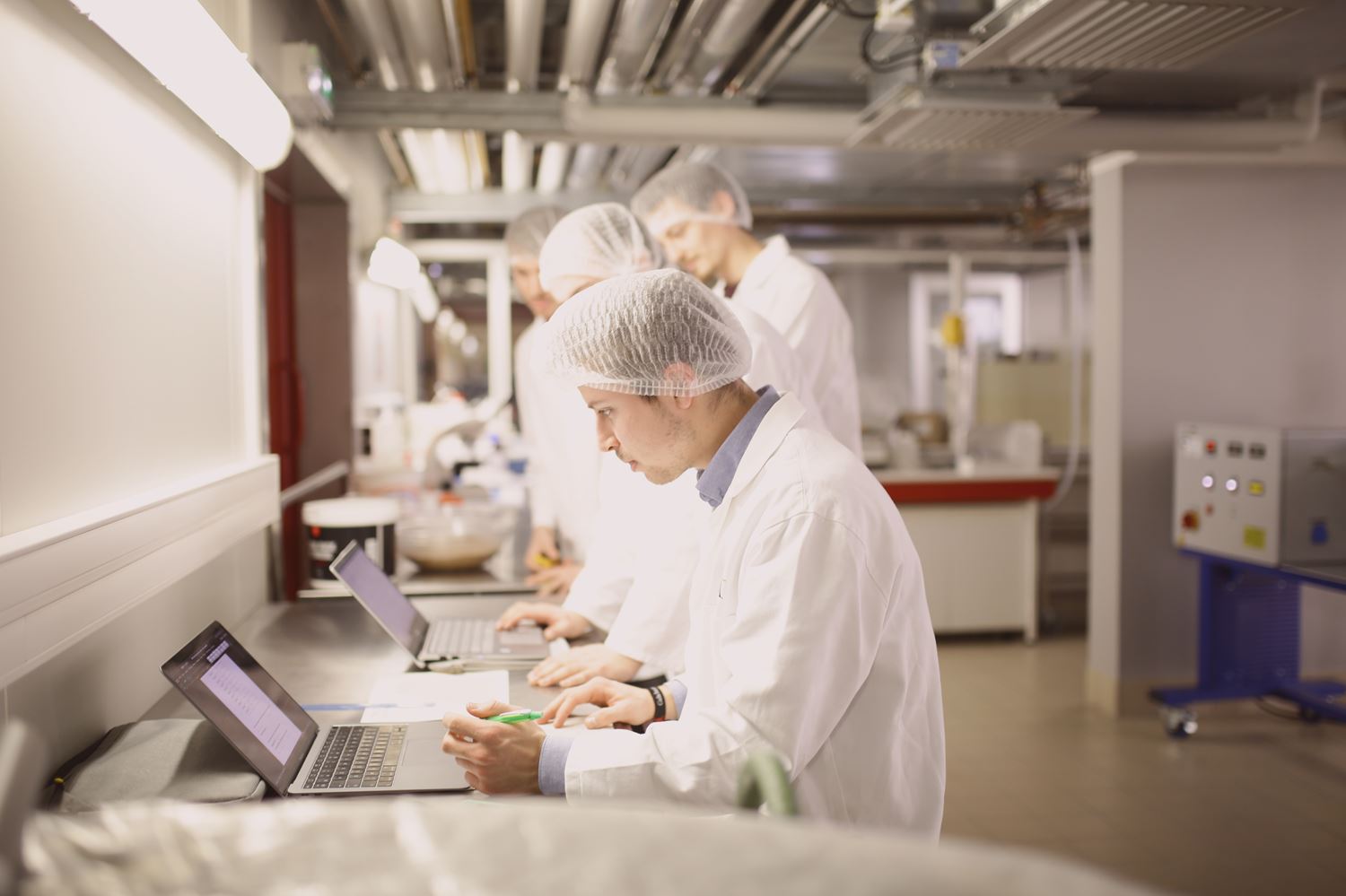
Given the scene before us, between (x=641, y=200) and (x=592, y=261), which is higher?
(x=641, y=200)

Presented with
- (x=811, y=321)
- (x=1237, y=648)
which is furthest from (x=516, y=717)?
(x=1237, y=648)

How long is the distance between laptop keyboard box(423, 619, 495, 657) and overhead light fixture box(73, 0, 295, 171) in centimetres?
99

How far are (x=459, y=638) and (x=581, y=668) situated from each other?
1.27 feet

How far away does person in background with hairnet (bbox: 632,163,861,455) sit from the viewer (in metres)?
2.83

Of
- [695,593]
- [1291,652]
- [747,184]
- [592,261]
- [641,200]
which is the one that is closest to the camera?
[695,593]

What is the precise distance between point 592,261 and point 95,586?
1.33 m

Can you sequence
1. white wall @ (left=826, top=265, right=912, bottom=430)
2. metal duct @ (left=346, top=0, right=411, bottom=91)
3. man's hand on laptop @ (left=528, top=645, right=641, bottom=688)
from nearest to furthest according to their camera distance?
man's hand on laptop @ (left=528, top=645, right=641, bottom=688)
metal duct @ (left=346, top=0, right=411, bottom=91)
white wall @ (left=826, top=265, right=912, bottom=430)

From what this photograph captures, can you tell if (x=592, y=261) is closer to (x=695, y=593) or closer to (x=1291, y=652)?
(x=695, y=593)

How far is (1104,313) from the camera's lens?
15.1ft

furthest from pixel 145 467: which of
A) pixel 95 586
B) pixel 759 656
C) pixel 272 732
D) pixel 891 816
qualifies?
pixel 891 816

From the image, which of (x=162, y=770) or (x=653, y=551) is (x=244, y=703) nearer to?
(x=162, y=770)

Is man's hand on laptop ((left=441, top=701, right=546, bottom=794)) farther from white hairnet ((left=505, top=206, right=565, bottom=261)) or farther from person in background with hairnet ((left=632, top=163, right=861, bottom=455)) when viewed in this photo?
white hairnet ((left=505, top=206, right=565, bottom=261))

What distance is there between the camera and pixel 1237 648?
14.3 ft

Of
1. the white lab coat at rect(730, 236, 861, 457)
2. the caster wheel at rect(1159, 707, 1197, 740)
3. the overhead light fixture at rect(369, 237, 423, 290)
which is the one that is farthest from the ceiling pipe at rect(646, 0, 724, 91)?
the caster wheel at rect(1159, 707, 1197, 740)
